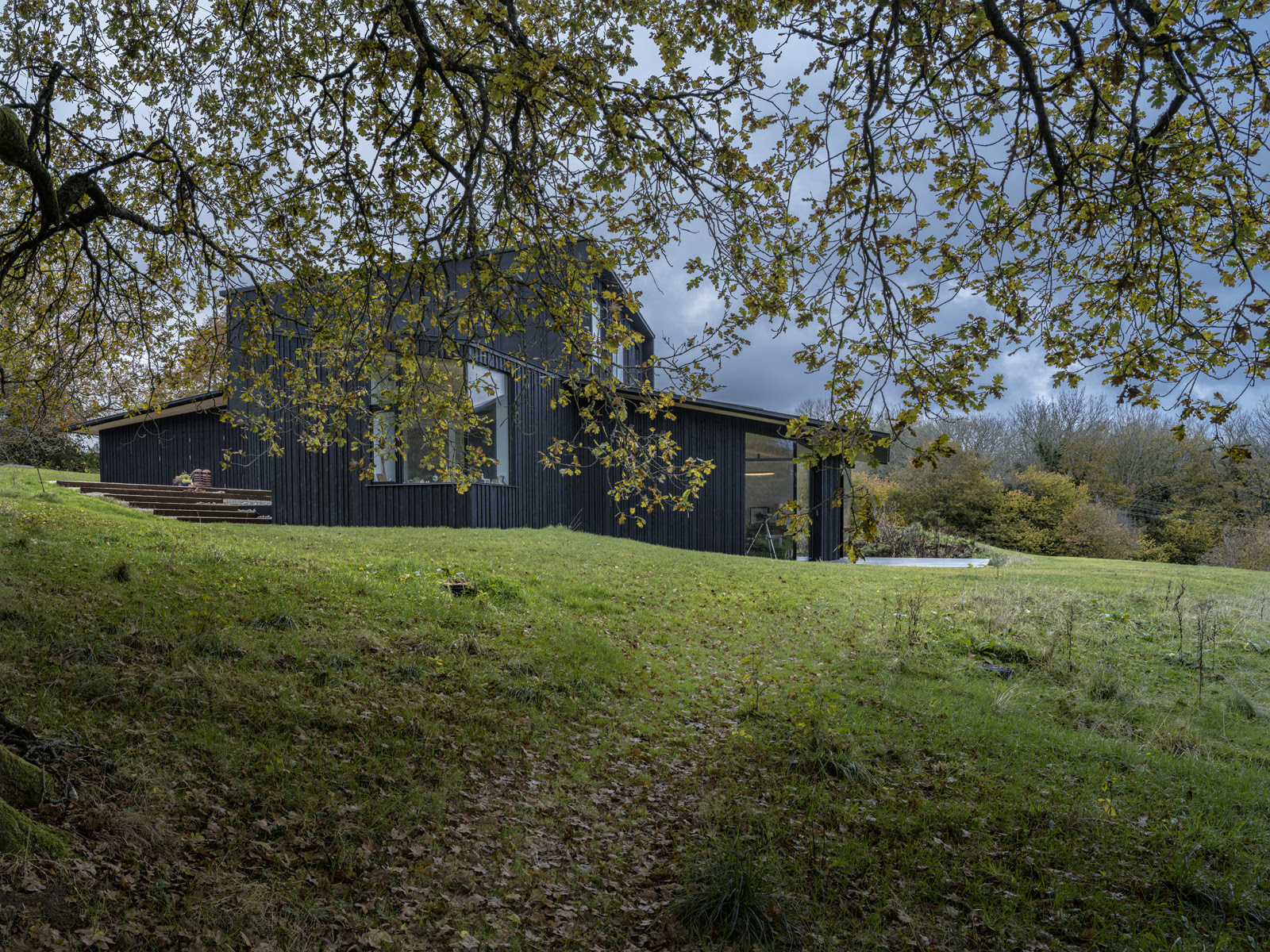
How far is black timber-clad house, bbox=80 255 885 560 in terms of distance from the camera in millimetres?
15234

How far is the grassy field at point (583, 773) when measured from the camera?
10.3ft

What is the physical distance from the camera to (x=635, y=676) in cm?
652

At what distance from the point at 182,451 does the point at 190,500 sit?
9.40 ft

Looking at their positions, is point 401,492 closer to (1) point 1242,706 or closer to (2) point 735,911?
(2) point 735,911

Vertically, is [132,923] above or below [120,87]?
below

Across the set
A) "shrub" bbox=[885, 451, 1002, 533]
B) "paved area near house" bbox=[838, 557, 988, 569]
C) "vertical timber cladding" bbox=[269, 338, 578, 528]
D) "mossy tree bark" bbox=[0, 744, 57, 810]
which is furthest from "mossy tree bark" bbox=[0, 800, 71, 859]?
"shrub" bbox=[885, 451, 1002, 533]

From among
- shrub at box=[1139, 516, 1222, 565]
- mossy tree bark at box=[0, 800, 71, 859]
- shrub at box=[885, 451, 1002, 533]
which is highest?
shrub at box=[885, 451, 1002, 533]

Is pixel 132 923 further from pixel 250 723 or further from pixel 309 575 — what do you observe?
pixel 309 575

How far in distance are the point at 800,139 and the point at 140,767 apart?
568 centimetres

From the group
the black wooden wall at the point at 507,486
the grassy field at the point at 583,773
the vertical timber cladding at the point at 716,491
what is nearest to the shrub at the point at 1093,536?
the black wooden wall at the point at 507,486

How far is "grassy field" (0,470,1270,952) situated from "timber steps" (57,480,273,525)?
6.93 meters

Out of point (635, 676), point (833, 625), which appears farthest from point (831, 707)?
point (833, 625)

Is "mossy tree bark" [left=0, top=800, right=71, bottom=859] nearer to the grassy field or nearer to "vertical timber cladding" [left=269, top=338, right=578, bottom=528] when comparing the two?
the grassy field

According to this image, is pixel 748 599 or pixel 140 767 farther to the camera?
pixel 748 599
